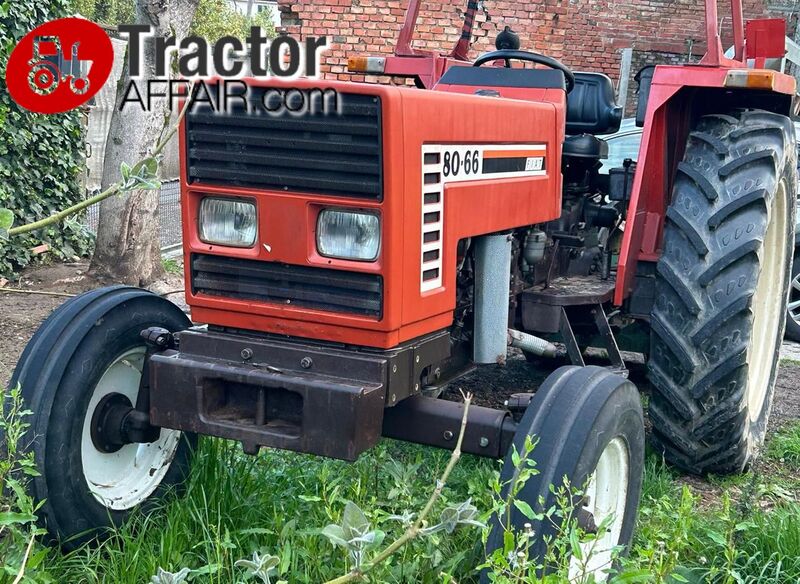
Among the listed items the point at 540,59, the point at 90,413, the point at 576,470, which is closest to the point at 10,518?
the point at 90,413

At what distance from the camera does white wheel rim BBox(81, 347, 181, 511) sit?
3205mm

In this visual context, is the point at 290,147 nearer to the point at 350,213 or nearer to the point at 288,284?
the point at 350,213

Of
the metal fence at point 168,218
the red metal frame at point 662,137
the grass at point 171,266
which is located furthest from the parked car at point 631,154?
the metal fence at point 168,218

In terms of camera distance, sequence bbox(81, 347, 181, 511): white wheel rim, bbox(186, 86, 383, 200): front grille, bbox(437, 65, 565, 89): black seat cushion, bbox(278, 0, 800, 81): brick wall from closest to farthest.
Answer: bbox(186, 86, 383, 200): front grille → bbox(81, 347, 181, 511): white wheel rim → bbox(437, 65, 565, 89): black seat cushion → bbox(278, 0, 800, 81): brick wall

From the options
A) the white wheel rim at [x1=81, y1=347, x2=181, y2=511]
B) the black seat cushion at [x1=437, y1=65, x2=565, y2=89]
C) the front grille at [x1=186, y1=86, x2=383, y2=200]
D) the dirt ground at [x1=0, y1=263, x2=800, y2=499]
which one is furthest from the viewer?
the dirt ground at [x1=0, y1=263, x2=800, y2=499]

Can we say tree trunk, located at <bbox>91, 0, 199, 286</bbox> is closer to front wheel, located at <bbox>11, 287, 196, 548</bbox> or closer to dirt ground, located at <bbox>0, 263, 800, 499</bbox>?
dirt ground, located at <bbox>0, 263, 800, 499</bbox>

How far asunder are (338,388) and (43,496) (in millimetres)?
1040

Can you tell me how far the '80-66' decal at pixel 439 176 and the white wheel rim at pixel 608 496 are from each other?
74 cm

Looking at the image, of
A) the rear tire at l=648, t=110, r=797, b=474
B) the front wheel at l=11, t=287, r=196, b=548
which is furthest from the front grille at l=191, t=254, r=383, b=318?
the rear tire at l=648, t=110, r=797, b=474

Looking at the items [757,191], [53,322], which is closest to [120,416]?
[53,322]

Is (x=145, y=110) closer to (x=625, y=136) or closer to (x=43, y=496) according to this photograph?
(x=625, y=136)

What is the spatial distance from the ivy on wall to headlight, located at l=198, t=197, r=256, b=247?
15.1 feet

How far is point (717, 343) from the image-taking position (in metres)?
3.58

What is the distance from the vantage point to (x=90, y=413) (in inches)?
126
